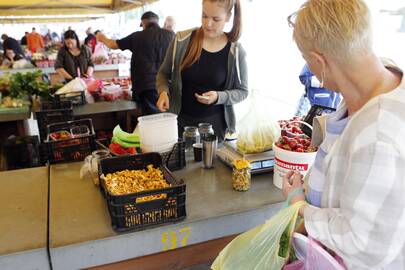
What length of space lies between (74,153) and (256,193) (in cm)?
92

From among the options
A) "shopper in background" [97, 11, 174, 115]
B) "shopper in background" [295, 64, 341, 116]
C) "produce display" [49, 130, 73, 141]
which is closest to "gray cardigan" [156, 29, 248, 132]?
"produce display" [49, 130, 73, 141]

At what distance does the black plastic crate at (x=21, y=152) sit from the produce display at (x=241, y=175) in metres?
2.22

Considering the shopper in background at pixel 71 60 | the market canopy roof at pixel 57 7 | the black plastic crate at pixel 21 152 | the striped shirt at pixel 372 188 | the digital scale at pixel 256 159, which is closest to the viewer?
the striped shirt at pixel 372 188

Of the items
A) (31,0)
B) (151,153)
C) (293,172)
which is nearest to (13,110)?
(151,153)

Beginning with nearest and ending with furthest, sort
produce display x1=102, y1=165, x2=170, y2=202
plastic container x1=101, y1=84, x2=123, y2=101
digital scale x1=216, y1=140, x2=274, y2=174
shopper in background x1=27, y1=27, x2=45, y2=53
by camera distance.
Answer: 1. produce display x1=102, y1=165, x2=170, y2=202
2. digital scale x1=216, y1=140, x2=274, y2=174
3. plastic container x1=101, y1=84, x2=123, y2=101
4. shopper in background x1=27, y1=27, x2=45, y2=53

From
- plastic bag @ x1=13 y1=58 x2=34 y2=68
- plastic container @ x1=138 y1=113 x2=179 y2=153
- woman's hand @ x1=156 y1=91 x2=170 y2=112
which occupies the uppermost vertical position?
plastic bag @ x1=13 y1=58 x2=34 y2=68

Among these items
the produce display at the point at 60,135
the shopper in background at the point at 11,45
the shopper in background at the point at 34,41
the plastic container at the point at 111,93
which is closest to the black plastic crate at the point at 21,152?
the plastic container at the point at 111,93

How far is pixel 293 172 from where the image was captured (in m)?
1.12

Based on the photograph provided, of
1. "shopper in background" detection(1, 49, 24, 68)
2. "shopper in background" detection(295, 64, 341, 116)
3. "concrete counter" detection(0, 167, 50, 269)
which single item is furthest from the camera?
"shopper in background" detection(1, 49, 24, 68)

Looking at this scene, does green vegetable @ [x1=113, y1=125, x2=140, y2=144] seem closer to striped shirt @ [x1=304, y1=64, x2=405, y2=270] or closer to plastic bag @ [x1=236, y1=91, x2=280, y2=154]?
plastic bag @ [x1=236, y1=91, x2=280, y2=154]

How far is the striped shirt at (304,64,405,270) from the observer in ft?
2.09

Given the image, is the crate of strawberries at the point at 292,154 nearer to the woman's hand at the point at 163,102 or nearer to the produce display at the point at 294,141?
the produce display at the point at 294,141

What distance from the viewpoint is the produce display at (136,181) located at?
1.06 m

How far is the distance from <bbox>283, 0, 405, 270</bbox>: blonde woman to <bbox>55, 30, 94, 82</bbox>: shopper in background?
3.45 meters
